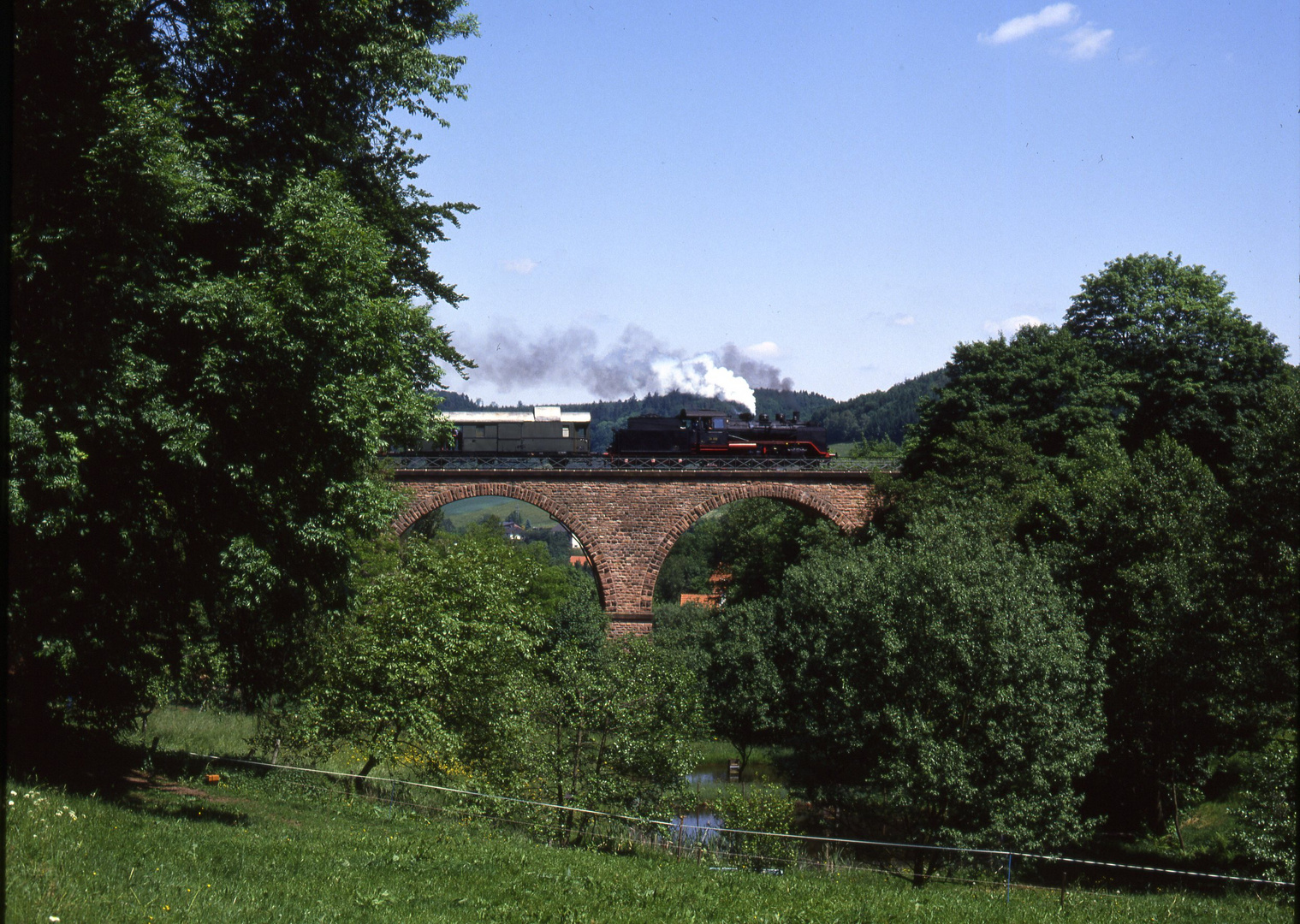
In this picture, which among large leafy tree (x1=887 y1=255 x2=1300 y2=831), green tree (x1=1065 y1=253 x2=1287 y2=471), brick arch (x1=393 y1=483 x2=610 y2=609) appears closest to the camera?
large leafy tree (x1=887 y1=255 x2=1300 y2=831)

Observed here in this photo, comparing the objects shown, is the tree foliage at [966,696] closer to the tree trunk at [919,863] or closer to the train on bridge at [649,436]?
the tree trunk at [919,863]

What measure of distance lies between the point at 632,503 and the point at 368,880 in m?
29.4

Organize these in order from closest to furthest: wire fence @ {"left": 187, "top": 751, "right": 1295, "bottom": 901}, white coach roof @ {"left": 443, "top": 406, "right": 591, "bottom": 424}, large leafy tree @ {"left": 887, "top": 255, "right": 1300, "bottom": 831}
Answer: wire fence @ {"left": 187, "top": 751, "right": 1295, "bottom": 901}, large leafy tree @ {"left": 887, "top": 255, "right": 1300, "bottom": 831}, white coach roof @ {"left": 443, "top": 406, "right": 591, "bottom": 424}

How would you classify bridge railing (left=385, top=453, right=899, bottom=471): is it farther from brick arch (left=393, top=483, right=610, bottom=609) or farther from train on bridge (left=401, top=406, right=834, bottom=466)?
train on bridge (left=401, top=406, right=834, bottom=466)

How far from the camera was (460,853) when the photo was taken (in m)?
11.2

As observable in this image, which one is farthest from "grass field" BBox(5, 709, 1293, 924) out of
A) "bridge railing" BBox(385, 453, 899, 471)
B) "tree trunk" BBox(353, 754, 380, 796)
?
"bridge railing" BBox(385, 453, 899, 471)

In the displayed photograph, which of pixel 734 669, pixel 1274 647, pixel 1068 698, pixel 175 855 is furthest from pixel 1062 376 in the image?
pixel 175 855

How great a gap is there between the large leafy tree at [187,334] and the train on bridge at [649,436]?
Result: 89.3ft

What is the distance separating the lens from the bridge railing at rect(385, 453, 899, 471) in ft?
125

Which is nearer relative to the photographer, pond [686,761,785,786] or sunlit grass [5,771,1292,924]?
sunlit grass [5,771,1292,924]

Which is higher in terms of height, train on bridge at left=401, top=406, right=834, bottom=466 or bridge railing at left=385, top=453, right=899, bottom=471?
train on bridge at left=401, top=406, right=834, bottom=466

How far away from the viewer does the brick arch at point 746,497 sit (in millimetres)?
38344

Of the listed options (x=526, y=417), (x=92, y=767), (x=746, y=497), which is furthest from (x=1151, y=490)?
(x=526, y=417)

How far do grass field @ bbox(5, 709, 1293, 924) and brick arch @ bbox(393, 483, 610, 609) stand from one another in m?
23.3
